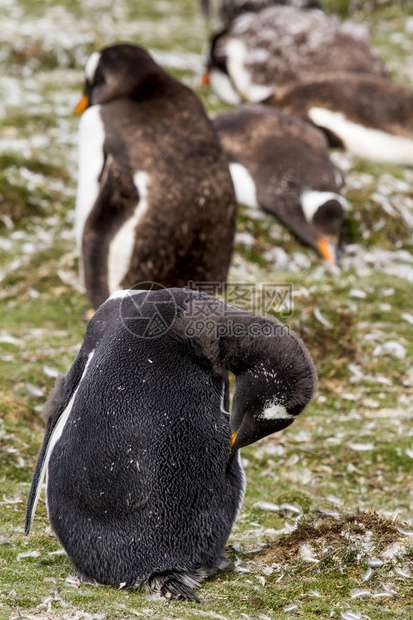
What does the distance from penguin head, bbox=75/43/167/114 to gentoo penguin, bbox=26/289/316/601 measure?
2.97 metres

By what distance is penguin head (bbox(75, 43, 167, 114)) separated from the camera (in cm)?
617

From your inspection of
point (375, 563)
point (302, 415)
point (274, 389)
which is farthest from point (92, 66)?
point (375, 563)

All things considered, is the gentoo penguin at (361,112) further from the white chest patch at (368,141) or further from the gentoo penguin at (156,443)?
the gentoo penguin at (156,443)

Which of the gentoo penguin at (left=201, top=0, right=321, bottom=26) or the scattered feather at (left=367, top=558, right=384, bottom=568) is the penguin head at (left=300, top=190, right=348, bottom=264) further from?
the gentoo penguin at (left=201, top=0, right=321, bottom=26)

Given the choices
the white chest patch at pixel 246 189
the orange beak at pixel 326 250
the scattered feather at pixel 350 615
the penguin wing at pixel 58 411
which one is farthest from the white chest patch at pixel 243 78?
the scattered feather at pixel 350 615

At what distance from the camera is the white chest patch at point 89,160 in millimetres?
6062

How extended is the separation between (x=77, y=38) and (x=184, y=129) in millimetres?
7370

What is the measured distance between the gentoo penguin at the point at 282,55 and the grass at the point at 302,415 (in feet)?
1.67

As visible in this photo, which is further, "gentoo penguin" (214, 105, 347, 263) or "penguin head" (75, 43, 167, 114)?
"gentoo penguin" (214, 105, 347, 263)

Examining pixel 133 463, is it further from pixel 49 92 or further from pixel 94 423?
pixel 49 92

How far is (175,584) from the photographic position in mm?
3404

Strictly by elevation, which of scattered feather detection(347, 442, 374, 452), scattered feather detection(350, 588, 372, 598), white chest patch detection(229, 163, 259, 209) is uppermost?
scattered feather detection(350, 588, 372, 598)

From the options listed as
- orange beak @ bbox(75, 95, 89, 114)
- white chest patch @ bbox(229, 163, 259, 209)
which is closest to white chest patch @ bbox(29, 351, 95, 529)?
orange beak @ bbox(75, 95, 89, 114)

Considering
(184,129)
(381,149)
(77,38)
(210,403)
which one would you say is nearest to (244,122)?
(381,149)
